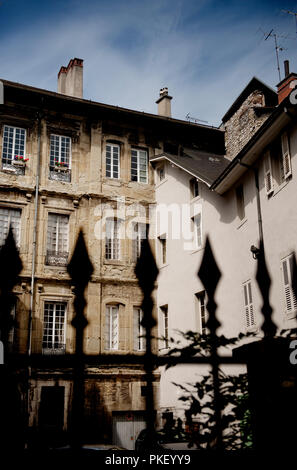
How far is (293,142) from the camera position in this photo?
16.8 meters

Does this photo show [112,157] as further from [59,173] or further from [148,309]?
[148,309]

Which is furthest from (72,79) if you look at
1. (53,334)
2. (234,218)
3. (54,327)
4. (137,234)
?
(234,218)

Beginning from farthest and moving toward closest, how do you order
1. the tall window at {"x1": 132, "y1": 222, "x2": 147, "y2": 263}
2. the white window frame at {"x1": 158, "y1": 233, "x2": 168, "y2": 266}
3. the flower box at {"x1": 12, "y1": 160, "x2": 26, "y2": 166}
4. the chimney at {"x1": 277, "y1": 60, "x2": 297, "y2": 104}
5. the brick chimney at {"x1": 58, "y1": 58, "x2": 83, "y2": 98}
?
the brick chimney at {"x1": 58, "y1": 58, "x2": 83, "y2": 98}, the tall window at {"x1": 132, "y1": 222, "x2": 147, "y2": 263}, the flower box at {"x1": 12, "y1": 160, "x2": 26, "y2": 166}, the white window frame at {"x1": 158, "y1": 233, "x2": 168, "y2": 266}, the chimney at {"x1": 277, "y1": 60, "x2": 297, "y2": 104}

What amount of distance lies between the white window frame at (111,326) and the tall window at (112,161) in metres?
7.12

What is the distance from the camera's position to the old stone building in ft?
83.1

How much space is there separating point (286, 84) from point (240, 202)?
301 inches

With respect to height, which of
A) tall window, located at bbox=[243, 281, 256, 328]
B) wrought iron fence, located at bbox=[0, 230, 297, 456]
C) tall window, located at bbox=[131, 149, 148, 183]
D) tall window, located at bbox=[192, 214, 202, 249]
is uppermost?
tall window, located at bbox=[131, 149, 148, 183]

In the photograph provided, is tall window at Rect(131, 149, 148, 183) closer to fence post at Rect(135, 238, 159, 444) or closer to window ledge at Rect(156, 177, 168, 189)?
window ledge at Rect(156, 177, 168, 189)

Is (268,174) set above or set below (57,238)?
below

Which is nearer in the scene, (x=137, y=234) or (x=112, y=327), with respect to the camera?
(x=112, y=327)

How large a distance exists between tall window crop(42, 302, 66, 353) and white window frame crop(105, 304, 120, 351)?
2.13 metres

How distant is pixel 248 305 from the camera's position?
19.7m

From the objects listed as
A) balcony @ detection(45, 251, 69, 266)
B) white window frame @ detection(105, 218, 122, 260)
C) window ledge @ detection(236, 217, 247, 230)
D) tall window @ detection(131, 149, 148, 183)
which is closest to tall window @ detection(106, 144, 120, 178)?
tall window @ detection(131, 149, 148, 183)
